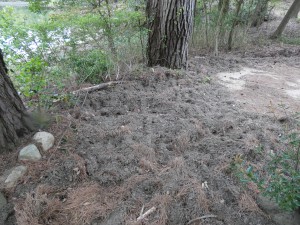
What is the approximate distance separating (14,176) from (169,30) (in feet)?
10.9

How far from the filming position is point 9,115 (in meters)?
2.06

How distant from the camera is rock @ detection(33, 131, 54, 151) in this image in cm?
214

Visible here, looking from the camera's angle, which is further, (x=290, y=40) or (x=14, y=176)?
(x=290, y=40)

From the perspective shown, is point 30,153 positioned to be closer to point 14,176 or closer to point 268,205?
point 14,176

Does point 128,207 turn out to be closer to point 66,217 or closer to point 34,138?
point 66,217

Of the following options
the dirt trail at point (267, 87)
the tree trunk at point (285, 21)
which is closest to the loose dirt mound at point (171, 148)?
the dirt trail at point (267, 87)

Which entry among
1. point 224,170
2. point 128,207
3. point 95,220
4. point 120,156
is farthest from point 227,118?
point 95,220

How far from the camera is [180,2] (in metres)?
3.83

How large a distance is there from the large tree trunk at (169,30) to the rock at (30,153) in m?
2.89

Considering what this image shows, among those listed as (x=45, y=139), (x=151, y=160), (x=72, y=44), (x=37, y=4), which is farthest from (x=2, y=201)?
(x=37, y=4)

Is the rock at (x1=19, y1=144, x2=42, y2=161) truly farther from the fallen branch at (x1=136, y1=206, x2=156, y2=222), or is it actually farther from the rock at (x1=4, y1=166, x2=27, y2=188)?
the fallen branch at (x1=136, y1=206, x2=156, y2=222)

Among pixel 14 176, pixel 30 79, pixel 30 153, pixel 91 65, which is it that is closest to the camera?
pixel 14 176

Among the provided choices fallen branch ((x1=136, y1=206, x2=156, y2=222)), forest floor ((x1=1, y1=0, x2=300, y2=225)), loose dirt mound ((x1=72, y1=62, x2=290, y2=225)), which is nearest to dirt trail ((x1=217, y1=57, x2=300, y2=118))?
forest floor ((x1=1, y1=0, x2=300, y2=225))

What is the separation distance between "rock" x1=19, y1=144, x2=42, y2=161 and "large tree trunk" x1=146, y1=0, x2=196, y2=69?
2.89 meters
